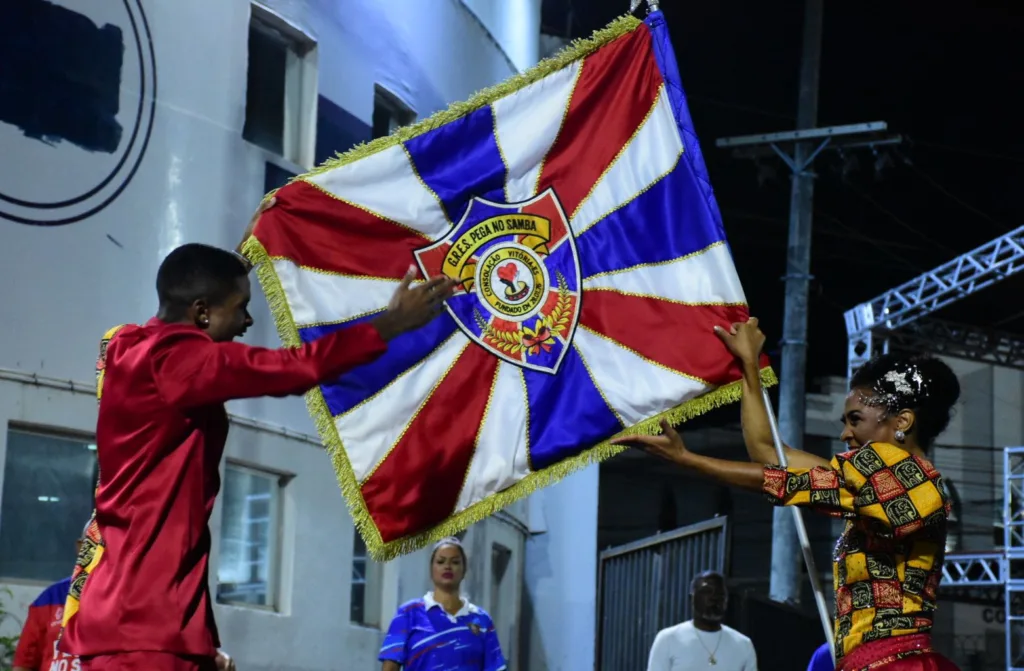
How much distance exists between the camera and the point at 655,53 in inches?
227

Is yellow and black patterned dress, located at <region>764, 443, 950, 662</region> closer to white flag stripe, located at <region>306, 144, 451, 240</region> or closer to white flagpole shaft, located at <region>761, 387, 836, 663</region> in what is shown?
white flagpole shaft, located at <region>761, 387, 836, 663</region>

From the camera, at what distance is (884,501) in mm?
4125

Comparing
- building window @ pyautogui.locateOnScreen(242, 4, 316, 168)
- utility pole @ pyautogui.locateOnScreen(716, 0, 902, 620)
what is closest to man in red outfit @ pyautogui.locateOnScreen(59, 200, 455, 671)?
building window @ pyautogui.locateOnScreen(242, 4, 316, 168)

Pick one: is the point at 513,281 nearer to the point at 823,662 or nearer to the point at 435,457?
the point at 435,457

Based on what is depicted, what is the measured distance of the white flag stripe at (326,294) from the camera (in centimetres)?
540

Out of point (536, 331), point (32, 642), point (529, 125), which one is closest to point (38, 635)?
point (32, 642)

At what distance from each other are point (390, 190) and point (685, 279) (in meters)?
1.18

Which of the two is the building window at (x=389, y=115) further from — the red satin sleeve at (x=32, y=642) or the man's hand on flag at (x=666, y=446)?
the man's hand on flag at (x=666, y=446)

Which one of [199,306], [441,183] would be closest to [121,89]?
[441,183]

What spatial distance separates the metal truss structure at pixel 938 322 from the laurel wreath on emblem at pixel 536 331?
11952 mm

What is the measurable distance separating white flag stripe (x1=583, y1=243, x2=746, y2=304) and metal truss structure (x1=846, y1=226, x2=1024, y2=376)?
11.7m

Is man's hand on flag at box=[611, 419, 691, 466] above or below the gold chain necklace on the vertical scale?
above

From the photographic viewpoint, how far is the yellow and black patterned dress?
4.13 metres

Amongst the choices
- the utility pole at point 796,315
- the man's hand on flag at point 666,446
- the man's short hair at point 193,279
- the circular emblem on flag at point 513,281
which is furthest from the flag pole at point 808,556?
the utility pole at point 796,315
